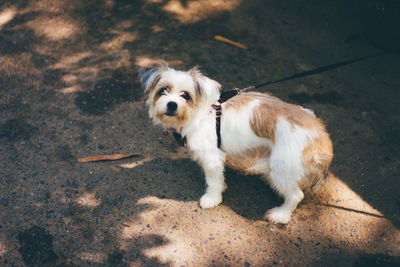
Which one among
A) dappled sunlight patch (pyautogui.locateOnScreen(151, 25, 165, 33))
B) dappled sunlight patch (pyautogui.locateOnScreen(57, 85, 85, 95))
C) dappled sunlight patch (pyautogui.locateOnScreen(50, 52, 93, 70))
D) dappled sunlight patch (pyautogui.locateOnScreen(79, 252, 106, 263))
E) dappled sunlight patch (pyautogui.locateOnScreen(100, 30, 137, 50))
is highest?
dappled sunlight patch (pyautogui.locateOnScreen(151, 25, 165, 33))

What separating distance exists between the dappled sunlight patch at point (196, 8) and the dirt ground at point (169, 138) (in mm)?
43

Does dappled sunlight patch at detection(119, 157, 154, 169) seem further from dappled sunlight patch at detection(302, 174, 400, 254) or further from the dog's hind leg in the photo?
dappled sunlight patch at detection(302, 174, 400, 254)

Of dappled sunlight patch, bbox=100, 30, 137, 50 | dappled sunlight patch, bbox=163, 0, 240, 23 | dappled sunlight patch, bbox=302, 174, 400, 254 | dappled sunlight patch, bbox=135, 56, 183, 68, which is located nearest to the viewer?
dappled sunlight patch, bbox=302, 174, 400, 254

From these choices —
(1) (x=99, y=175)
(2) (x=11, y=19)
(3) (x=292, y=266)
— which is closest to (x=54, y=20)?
(2) (x=11, y=19)

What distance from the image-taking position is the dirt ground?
10.9ft

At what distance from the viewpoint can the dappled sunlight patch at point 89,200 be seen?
3.60 metres

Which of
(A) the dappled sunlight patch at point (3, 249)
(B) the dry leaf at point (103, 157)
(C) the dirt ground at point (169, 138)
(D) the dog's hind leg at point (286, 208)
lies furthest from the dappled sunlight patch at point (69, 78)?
(D) the dog's hind leg at point (286, 208)

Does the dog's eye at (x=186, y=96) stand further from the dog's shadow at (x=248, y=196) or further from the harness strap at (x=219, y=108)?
the dog's shadow at (x=248, y=196)

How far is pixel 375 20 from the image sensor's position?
554cm

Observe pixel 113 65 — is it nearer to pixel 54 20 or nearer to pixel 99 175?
pixel 54 20

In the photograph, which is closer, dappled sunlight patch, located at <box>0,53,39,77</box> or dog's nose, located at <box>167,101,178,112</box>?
dog's nose, located at <box>167,101,178,112</box>

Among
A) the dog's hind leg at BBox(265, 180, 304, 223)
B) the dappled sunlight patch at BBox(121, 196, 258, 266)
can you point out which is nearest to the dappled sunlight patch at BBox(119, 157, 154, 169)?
the dappled sunlight patch at BBox(121, 196, 258, 266)

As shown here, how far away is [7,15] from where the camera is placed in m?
5.80

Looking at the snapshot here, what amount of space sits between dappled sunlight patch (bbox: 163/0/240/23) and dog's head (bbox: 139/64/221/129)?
3.36m
